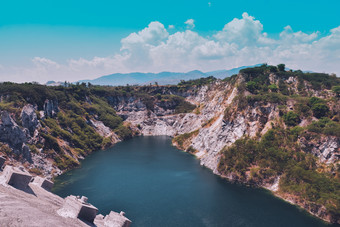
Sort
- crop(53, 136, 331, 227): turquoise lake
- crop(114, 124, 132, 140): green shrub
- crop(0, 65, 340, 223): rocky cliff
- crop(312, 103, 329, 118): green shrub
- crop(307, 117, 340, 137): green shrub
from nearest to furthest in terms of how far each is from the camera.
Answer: crop(53, 136, 331, 227): turquoise lake, crop(0, 65, 340, 223): rocky cliff, crop(307, 117, 340, 137): green shrub, crop(312, 103, 329, 118): green shrub, crop(114, 124, 132, 140): green shrub

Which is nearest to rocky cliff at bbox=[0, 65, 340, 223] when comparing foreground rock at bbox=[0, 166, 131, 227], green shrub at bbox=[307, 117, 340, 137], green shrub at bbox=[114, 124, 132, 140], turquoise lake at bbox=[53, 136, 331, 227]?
green shrub at bbox=[307, 117, 340, 137]

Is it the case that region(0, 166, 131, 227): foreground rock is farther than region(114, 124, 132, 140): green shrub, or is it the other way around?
region(114, 124, 132, 140): green shrub

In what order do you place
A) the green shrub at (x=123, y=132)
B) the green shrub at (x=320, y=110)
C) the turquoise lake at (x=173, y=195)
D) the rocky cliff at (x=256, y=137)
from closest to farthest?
the turquoise lake at (x=173, y=195) < the rocky cliff at (x=256, y=137) < the green shrub at (x=320, y=110) < the green shrub at (x=123, y=132)

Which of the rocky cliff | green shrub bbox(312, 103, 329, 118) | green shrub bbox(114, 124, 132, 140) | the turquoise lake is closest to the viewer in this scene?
the turquoise lake

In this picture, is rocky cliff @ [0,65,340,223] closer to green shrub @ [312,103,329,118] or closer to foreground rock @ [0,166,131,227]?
green shrub @ [312,103,329,118]

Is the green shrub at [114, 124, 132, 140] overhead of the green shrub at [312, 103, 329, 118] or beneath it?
beneath

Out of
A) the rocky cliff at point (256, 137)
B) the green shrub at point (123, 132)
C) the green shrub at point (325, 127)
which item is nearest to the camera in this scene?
the rocky cliff at point (256, 137)

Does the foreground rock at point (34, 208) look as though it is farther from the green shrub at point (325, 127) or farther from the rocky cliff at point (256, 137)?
the green shrub at point (325, 127)

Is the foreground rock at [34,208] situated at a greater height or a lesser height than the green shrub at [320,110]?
lesser

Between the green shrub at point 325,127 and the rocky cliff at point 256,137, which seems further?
the green shrub at point 325,127

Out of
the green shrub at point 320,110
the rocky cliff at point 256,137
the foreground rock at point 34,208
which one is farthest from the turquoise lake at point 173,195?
the green shrub at point 320,110
